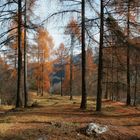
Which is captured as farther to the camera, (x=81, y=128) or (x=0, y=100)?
(x=0, y=100)

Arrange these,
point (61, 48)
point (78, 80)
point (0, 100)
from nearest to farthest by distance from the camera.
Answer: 1. point (0, 100)
2. point (61, 48)
3. point (78, 80)

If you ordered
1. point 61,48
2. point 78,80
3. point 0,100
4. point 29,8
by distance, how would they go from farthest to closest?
point 78,80 < point 61,48 < point 0,100 < point 29,8

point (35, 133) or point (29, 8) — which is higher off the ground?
point (29, 8)

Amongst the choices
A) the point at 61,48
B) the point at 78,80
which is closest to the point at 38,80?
the point at 61,48

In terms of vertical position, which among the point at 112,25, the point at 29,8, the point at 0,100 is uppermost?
the point at 29,8

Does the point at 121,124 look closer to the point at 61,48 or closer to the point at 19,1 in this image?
the point at 19,1

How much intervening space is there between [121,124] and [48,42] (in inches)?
1277

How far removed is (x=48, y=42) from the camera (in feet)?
149

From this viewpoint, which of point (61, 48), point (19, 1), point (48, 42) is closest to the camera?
point (19, 1)

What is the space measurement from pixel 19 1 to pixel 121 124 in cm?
1070

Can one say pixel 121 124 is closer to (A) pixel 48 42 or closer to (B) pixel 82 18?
Result: (B) pixel 82 18

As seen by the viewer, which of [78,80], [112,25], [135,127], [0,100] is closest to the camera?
[135,127]

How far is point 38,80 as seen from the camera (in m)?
51.2

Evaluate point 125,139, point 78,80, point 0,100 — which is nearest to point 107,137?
point 125,139
